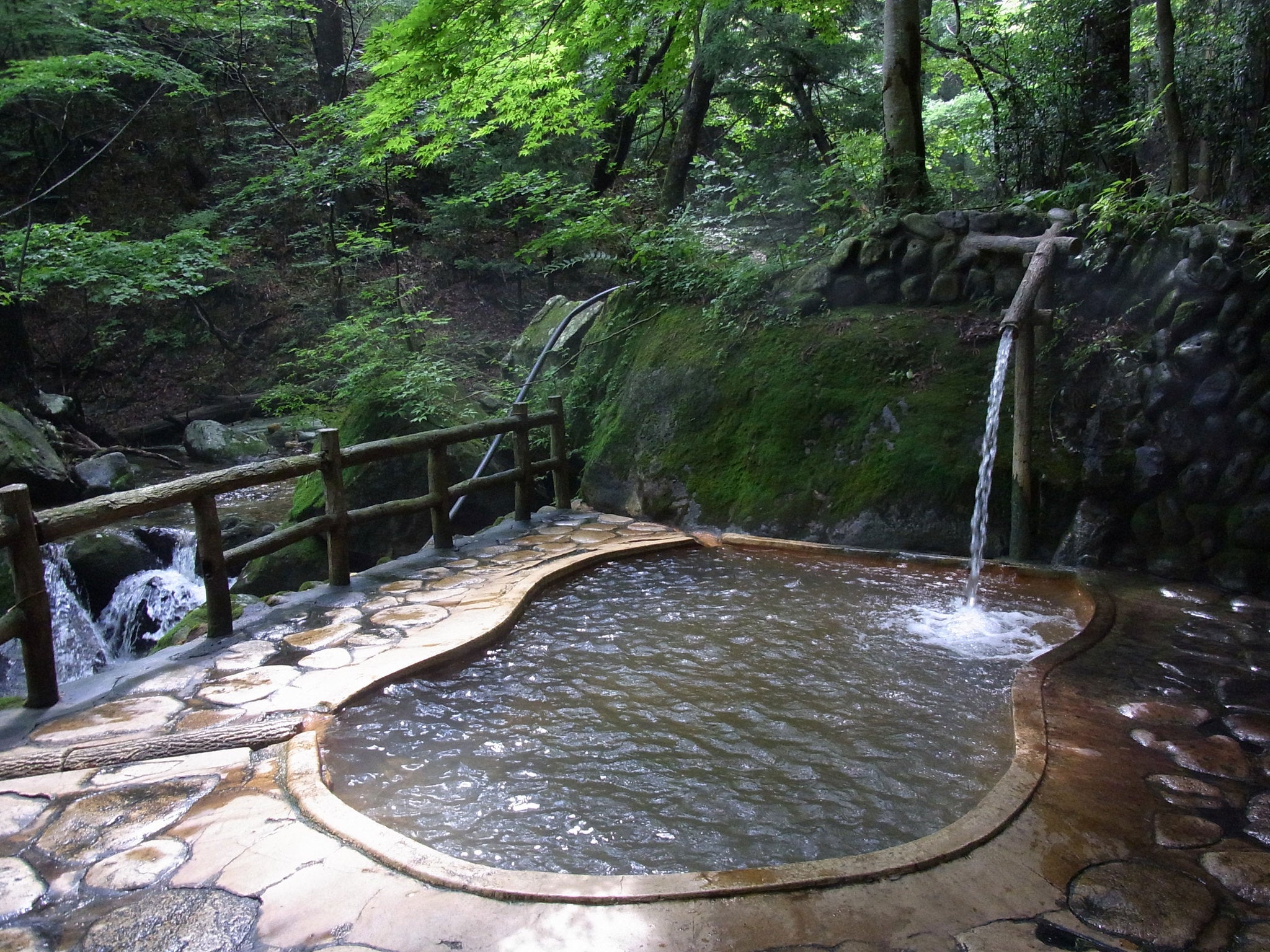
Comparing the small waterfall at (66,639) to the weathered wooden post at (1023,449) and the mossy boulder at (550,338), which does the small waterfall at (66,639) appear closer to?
the mossy boulder at (550,338)

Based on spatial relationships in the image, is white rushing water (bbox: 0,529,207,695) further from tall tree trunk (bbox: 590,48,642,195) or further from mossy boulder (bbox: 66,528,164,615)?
tall tree trunk (bbox: 590,48,642,195)

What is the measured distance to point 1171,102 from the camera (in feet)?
22.2

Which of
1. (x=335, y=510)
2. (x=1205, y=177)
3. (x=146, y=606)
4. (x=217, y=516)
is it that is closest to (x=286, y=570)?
(x=146, y=606)

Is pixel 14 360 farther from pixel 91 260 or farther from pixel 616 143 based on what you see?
pixel 616 143

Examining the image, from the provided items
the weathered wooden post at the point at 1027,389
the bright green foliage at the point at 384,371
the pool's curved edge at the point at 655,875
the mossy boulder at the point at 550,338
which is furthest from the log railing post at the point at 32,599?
the mossy boulder at the point at 550,338

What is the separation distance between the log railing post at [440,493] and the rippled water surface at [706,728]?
1.36m

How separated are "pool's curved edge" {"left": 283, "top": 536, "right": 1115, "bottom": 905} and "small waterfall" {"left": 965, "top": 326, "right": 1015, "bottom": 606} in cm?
242

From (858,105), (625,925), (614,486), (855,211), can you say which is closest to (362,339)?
(614,486)

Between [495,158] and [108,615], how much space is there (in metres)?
8.35

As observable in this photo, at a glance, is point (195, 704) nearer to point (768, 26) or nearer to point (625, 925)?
point (625, 925)

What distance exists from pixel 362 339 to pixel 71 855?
8.06 m

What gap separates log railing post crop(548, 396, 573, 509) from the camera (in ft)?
24.5

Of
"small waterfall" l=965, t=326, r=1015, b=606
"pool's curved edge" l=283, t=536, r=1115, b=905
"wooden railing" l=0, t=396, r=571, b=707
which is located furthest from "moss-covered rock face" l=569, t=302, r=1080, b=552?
"pool's curved edge" l=283, t=536, r=1115, b=905

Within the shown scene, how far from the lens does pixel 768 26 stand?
934cm
